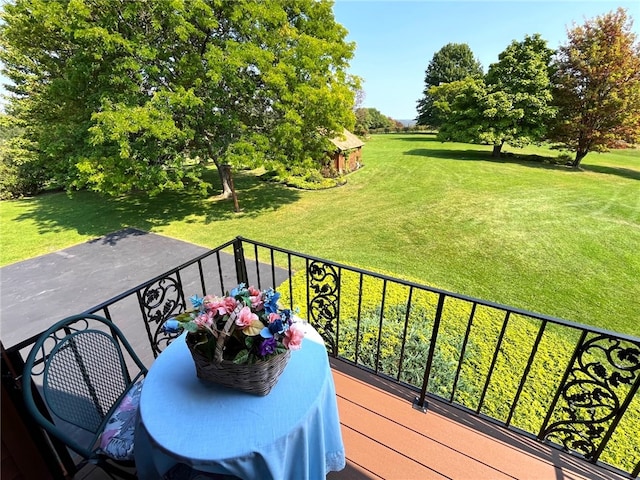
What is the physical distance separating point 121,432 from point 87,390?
1.12 feet

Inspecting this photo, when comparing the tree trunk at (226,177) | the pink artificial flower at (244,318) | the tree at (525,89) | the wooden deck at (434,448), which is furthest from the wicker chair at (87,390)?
the tree at (525,89)

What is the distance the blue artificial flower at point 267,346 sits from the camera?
1109mm

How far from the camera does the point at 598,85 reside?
516 inches

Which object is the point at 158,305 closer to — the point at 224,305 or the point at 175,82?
the point at 224,305

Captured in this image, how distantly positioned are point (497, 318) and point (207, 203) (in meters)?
9.37

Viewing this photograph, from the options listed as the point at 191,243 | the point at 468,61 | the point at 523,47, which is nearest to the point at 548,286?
the point at 191,243

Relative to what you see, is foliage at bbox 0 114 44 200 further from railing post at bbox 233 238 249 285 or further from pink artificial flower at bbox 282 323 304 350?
pink artificial flower at bbox 282 323 304 350

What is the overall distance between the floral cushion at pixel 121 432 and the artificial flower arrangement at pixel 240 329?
1.94 feet

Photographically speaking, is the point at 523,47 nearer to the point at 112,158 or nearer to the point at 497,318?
the point at 497,318

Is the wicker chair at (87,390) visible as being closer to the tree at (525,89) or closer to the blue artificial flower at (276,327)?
the blue artificial flower at (276,327)

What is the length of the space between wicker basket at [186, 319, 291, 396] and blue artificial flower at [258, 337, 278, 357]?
0.17 ft

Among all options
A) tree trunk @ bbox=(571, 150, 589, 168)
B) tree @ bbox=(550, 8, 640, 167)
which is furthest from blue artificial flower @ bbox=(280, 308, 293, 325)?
tree trunk @ bbox=(571, 150, 589, 168)

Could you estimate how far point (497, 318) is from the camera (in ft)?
14.2

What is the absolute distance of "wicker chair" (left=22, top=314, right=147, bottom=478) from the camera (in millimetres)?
1279
